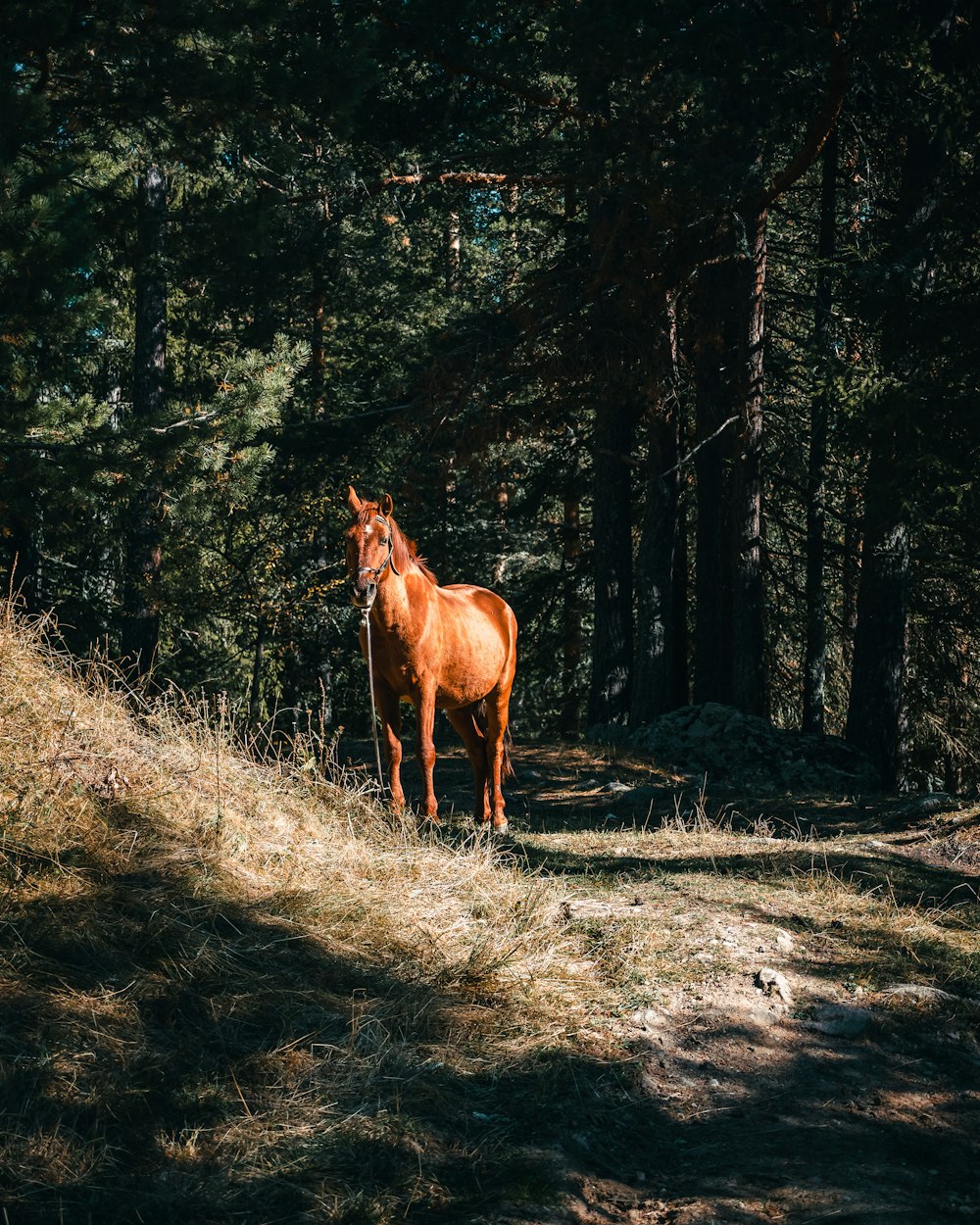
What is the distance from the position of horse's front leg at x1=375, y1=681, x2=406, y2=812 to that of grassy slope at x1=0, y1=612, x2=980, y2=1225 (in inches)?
39.1

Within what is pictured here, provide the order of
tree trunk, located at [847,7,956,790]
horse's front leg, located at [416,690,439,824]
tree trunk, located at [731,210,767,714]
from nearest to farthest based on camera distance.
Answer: horse's front leg, located at [416,690,439,824] → tree trunk, located at [847,7,956,790] → tree trunk, located at [731,210,767,714]

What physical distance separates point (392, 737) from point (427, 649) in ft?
2.49

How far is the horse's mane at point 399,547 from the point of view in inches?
341

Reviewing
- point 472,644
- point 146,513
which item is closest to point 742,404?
point 472,644

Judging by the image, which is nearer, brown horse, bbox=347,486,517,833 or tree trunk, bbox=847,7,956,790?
brown horse, bbox=347,486,517,833

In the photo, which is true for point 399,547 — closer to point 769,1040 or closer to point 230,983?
point 230,983

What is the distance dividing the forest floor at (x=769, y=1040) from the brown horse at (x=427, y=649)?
0.99m

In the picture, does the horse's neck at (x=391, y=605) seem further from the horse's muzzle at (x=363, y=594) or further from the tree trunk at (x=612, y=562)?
the tree trunk at (x=612, y=562)

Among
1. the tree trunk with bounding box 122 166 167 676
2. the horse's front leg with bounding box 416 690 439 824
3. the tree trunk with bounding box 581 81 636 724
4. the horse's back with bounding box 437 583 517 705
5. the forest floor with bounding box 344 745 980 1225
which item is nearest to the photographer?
the forest floor with bounding box 344 745 980 1225

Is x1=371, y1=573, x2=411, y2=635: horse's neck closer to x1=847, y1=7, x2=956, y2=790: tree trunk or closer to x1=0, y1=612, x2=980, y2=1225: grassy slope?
x1=0, y1=612, x2=980, y2=1225: grassy slope

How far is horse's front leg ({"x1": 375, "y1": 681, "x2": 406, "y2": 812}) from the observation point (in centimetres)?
877

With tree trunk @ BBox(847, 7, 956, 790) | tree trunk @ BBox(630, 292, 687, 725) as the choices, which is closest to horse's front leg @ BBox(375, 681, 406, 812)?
tree trunk @ BBox(847, 7, 956, 790)

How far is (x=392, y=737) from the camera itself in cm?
917

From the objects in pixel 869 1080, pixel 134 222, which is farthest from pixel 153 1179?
pixel 134 222
